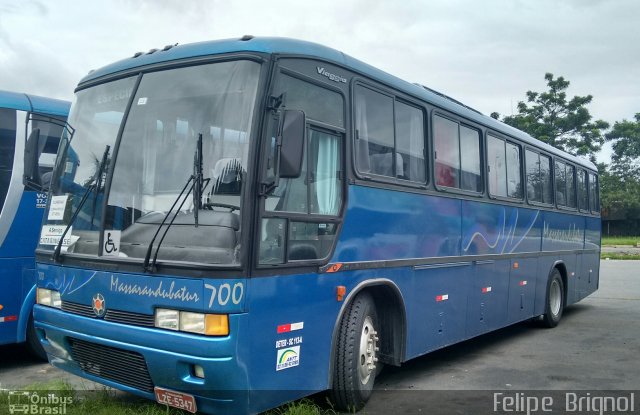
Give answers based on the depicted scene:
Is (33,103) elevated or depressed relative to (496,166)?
elevated

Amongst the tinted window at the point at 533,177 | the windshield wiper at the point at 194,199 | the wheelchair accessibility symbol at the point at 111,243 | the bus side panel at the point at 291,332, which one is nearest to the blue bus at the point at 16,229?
the wheelchair accessibility symbol at the point at 111,243

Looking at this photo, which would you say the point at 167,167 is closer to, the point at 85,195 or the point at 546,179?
the point at 85,195

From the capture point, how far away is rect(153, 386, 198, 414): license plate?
455cm

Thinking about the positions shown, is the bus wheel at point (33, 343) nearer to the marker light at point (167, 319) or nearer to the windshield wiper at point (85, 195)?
the windshield wiper at point (85, 195)

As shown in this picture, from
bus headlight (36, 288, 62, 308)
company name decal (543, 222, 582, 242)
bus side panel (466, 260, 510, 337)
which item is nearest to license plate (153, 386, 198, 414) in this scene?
bus headlight (36, 288, 62, 308)

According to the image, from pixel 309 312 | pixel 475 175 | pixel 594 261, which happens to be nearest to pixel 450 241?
pixel 475 175

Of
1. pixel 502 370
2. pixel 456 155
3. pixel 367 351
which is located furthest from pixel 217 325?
pixel 502 370

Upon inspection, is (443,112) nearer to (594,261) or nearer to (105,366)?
(105,366)

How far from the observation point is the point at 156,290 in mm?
4527

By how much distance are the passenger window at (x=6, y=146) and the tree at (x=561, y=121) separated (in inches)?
1571

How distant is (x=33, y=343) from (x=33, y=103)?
3009 millimetres

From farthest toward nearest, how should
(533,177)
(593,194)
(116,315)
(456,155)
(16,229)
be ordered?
(593,194) → (533,177) → (456,155) → (16,229) → (116,315)

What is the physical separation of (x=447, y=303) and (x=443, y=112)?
232cm

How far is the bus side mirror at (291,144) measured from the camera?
4516 millimetres
